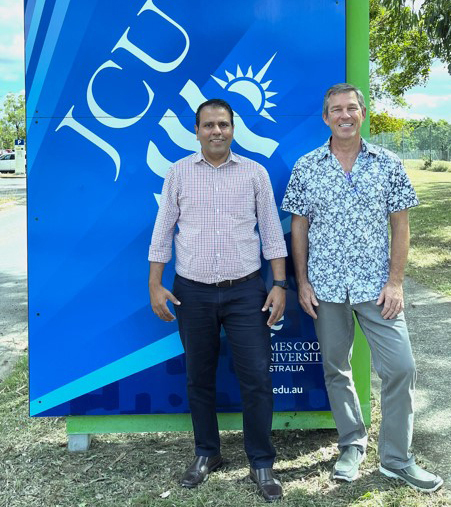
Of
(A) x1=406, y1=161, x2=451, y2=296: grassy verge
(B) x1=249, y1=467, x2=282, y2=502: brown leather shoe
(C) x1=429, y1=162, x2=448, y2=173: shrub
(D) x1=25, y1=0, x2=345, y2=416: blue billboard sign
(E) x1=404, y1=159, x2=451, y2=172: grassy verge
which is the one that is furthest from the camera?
(E) x1=404, y1=159, x2=451, y2=172: grassy verge

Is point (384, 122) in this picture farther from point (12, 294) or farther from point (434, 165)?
point (12, 294)

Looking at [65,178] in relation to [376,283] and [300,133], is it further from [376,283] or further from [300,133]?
[376,283]

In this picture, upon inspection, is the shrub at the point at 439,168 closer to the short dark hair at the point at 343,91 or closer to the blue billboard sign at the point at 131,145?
the blue billboard sign at the point at 131,145

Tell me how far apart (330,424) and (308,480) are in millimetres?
510

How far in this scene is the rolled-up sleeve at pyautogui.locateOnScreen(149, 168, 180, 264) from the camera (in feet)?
10.7

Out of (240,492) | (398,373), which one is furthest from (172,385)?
(398,373)

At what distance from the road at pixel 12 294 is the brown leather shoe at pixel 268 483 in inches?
111

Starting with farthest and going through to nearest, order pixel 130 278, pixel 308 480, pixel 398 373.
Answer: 1. pixel 130 278
2. pixel 308 480
3. pixel 398 373

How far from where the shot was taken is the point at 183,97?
3572mm

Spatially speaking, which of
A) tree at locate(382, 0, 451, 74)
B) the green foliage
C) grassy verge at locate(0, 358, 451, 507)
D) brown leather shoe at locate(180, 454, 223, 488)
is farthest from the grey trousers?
the green foliage

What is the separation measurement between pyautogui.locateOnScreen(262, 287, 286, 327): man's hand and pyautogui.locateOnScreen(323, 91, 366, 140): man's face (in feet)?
2.73

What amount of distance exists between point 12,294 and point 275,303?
5.79 m

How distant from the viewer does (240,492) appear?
3275mm

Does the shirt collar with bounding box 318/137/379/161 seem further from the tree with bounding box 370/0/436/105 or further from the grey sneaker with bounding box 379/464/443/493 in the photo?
the tree with bounding box 370/0/436/105
